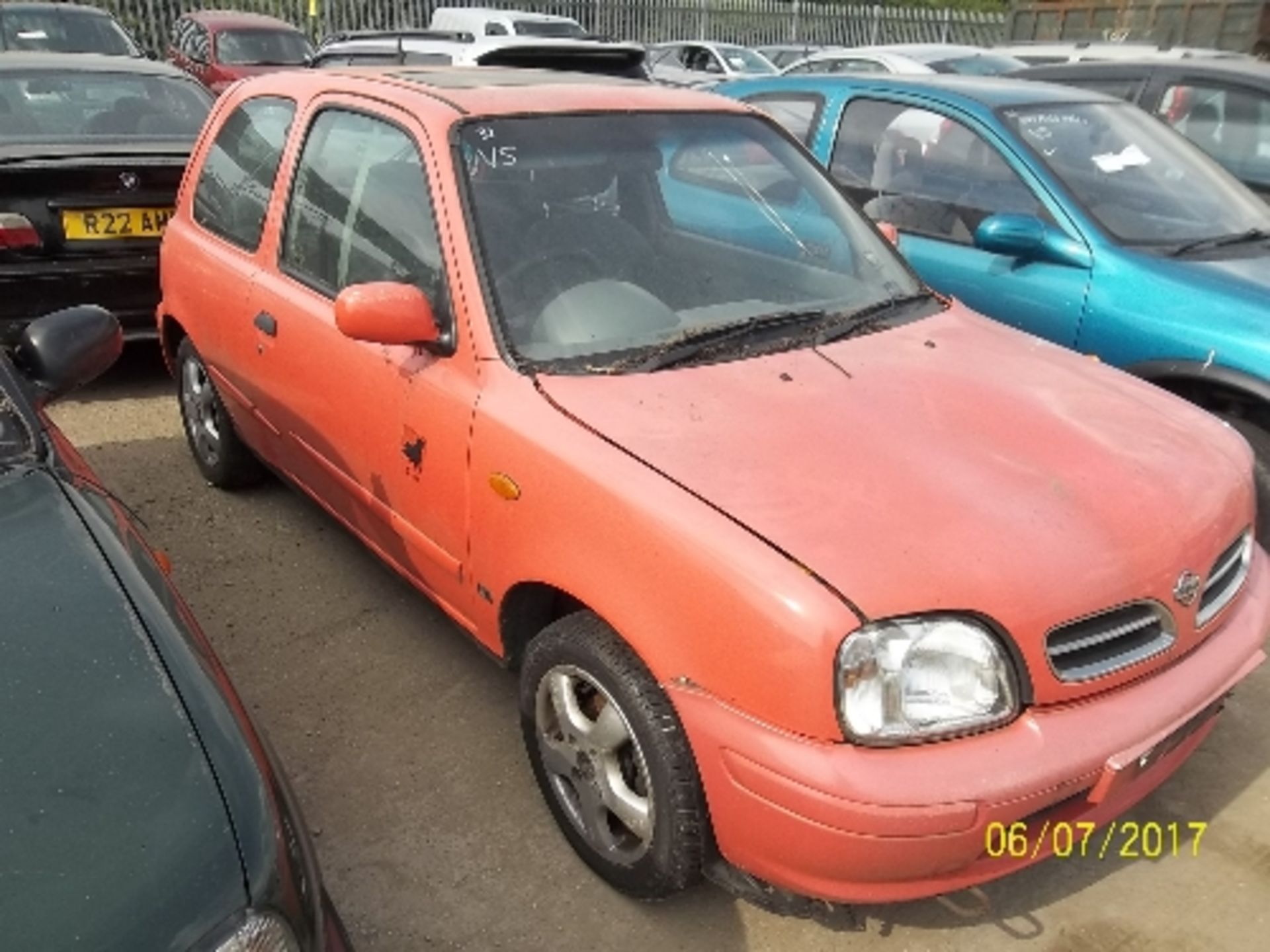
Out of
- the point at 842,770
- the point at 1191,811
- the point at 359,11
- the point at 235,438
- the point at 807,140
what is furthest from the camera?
the point at 359,11

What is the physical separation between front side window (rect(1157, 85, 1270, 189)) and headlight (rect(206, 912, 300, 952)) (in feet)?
19.3

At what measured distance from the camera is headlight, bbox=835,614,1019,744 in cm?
193

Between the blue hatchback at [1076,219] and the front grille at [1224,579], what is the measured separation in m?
1.17

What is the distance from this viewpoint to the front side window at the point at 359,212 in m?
2.85

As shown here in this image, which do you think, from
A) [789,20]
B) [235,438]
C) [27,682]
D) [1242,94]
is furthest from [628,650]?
[789,20]

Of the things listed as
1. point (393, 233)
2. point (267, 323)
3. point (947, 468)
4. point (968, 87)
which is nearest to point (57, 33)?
point (267, 323)

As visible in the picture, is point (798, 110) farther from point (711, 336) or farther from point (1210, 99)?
point (711, 336)

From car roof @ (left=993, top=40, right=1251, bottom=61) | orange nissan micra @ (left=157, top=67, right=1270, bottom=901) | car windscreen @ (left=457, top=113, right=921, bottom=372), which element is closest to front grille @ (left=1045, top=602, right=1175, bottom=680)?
orange nissan micra @ (left=157, top=67, right=1270, bottom=901)

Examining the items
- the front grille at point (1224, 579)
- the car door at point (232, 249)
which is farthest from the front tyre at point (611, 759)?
the car door at point (232, 249)

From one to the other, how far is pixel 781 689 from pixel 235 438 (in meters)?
2.91

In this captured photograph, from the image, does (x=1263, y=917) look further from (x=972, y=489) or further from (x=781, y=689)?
(x=781, y=689)

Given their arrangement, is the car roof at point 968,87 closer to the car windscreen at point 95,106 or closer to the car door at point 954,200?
the car door at point 954,200

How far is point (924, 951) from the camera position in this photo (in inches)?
92.2

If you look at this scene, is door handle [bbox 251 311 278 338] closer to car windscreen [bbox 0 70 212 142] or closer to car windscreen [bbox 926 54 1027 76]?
car windscreen [bbox 0 70 212 142]
